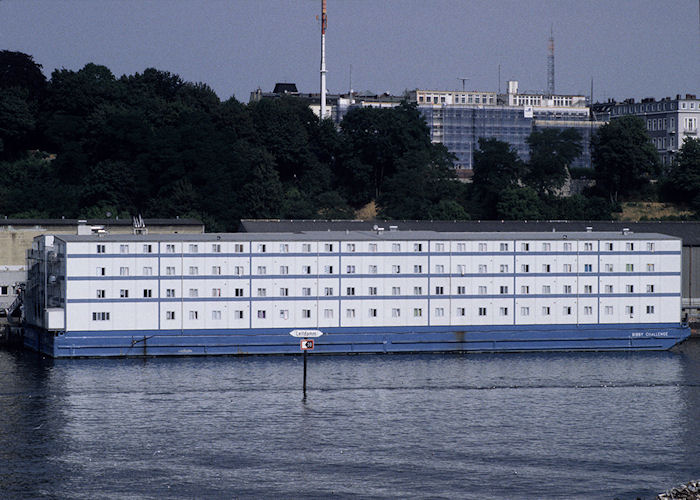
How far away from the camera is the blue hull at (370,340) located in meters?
75.2

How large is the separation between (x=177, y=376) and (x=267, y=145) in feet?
225

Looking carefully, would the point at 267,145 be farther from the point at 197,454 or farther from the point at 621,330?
the point at 197,454

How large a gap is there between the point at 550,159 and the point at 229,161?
37247 millimetres

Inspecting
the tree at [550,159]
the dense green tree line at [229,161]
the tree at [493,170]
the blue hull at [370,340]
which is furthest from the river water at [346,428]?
the tree at [550,159]

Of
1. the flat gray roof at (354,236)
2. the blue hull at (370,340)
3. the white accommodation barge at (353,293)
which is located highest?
the flat gray roof at (354,236)

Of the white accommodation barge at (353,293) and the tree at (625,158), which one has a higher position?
the tree at (625,158)

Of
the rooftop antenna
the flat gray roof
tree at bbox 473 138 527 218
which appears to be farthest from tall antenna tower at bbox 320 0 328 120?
the flat gray roof

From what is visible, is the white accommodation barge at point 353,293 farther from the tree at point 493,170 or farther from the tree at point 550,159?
the tree at point 550,159

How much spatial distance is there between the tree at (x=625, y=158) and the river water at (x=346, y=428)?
64070 millimetres

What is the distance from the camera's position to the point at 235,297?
77.0 meters

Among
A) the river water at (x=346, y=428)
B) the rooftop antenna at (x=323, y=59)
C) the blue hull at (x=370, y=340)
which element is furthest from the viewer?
the rooftop antenna at (x=323, y=59)

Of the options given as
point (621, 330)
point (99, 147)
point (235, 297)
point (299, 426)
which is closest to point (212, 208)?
point (99, 147)

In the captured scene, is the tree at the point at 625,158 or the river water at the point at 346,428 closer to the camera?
the river water at the point at 346,428

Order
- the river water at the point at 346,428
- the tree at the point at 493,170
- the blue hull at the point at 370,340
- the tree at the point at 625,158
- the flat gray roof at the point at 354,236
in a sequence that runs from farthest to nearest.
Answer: the tree at the point at 625,158 → the tree at the point at 493,170 → the flat gray roof at the point at 354,236 → the blue hull at the point at 370,340 → the river water at the point at 346,428
